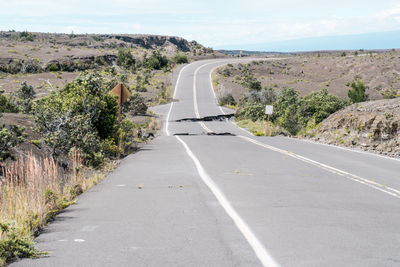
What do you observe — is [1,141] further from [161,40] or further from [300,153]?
[161,40]

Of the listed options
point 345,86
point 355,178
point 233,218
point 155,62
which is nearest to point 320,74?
point 345,86

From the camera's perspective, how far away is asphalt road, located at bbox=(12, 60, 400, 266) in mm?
5168

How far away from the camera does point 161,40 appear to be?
167 metres

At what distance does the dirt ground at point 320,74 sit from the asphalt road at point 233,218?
56441mm

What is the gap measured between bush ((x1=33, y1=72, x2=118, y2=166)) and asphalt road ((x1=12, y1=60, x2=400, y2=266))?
2.22 m

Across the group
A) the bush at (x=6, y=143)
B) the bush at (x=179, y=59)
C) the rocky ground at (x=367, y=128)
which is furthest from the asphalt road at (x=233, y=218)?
the bush at (x=179, y=59)

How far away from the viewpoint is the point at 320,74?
92.2m

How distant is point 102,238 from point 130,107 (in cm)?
4092

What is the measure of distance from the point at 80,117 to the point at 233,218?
993cm

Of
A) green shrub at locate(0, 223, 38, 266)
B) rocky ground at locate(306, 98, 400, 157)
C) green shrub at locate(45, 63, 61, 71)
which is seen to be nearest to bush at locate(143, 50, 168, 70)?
green shrub at locate(45, 63, 61, 71)

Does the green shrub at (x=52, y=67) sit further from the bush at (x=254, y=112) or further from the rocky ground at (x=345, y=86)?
the bush at (x=254, y=112)

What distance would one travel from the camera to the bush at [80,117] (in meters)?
14.3

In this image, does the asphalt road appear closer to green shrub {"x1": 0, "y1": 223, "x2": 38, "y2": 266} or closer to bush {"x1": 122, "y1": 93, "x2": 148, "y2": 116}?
green shrub {"x1": 0, "y1": 223, "x2": 38, "y2": 266}

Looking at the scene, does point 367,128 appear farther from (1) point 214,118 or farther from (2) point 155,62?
(2) point 155,62
